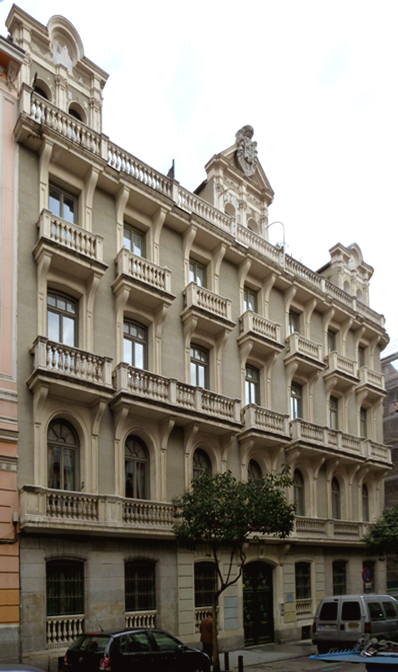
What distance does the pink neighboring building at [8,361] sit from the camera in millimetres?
18359

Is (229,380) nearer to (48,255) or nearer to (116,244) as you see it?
(116,244)

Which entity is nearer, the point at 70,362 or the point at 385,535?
the point at 70,362

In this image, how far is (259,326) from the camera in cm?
2936

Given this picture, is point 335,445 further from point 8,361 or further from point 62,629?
point 8,361

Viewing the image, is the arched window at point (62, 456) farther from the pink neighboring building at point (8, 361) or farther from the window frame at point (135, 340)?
the window frame at point (135, 340)

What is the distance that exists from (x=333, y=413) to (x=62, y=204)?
704 inches

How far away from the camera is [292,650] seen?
25.7 m

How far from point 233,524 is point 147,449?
194 inches

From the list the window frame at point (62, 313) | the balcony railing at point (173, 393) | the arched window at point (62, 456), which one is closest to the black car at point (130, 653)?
the arched window at point (62, 456)

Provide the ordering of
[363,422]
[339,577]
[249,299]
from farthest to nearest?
[363,422]
[339,577]
[249,299]

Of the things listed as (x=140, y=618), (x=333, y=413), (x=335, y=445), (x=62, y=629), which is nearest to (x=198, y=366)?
(x=140, y=618)

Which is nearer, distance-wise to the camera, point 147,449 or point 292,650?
point 147,449

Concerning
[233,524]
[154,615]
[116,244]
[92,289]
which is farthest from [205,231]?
[154,615]

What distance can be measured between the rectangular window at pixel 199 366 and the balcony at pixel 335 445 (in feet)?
16.3
